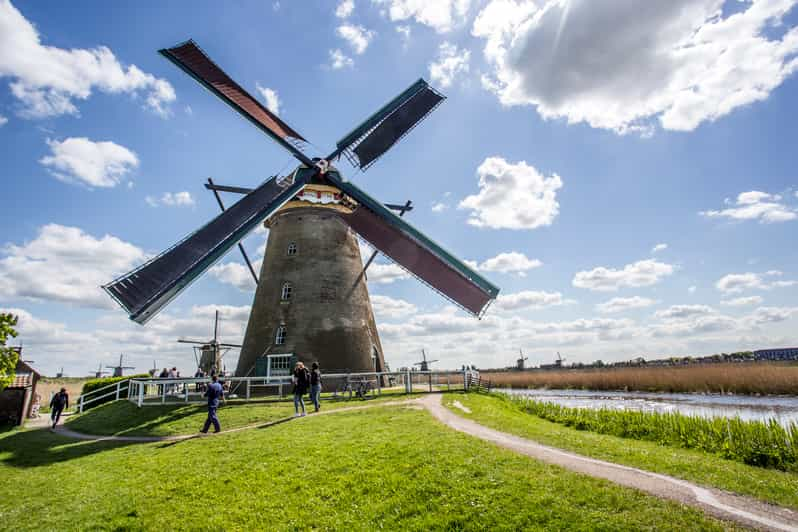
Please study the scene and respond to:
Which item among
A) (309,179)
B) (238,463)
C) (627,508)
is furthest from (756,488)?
(309,179)

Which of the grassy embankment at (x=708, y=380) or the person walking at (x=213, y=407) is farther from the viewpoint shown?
the grassy embankment at (x=708, y=380)

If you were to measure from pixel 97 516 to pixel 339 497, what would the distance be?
13.0 feet

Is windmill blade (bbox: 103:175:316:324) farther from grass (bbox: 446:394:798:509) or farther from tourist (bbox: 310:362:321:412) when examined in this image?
grass (bbox: 446:394:798:509)

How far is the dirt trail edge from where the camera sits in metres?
4.92

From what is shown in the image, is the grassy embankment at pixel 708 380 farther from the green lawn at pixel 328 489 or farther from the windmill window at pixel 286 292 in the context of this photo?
the windmill window at pixel 286 292

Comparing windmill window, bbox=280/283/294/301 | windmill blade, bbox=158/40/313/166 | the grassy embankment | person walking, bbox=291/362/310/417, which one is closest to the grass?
person walking, bbox=291/362/310/417

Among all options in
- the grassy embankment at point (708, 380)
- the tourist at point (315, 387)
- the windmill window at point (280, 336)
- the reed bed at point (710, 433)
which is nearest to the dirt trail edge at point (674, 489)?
the reed bed at point (710, 433)

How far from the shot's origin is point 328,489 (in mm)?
6926

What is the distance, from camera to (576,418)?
1301 centimetres

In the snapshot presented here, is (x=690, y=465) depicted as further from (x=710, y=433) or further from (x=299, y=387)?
(x=299, y=387)

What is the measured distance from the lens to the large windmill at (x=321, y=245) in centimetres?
1770

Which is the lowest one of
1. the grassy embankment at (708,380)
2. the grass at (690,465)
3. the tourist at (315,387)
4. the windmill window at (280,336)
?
the grass at (690,465)

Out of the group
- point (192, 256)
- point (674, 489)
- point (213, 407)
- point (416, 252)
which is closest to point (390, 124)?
point (416, 252)

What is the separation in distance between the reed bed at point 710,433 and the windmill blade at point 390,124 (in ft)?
47.9
